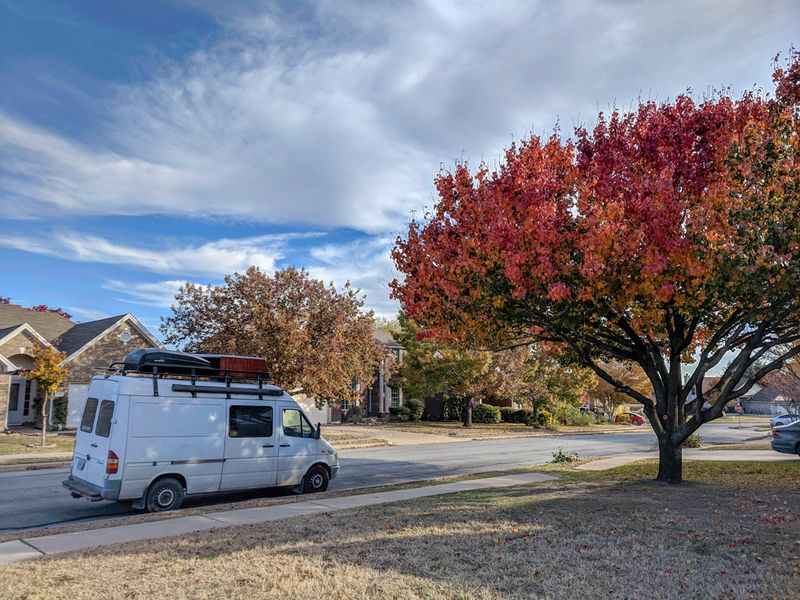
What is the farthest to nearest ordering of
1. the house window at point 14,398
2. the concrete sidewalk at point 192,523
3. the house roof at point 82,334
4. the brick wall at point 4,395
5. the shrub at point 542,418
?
the shrub at point 542,418 < the house roof at point 82,334 < the house window at point 14,398 < the brick wall at point 4,395 < the concrete sidewalk at point 192,523

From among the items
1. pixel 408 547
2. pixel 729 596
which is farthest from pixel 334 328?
pixel 729 596

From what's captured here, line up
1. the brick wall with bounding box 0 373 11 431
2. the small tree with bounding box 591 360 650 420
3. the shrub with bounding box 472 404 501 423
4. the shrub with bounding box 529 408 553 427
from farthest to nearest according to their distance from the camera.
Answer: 1. the shrub with bounding box 472 404 501 423
2. the small tree with bounding box 591 360 650 420
3. the shrub with bounding box 529 408 553 427
4. the brick wall with bounding box 0 373 11 431

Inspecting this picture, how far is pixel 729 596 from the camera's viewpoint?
18.0 feet

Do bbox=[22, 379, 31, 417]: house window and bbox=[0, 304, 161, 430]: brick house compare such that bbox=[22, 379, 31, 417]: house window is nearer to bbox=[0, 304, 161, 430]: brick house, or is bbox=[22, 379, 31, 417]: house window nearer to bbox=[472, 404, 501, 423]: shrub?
bbox=[0, 304, 161, 430]: brick house

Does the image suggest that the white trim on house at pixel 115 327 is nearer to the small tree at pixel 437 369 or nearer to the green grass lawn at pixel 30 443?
the green grass lawn at pixel 30 443

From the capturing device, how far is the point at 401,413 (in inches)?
1700

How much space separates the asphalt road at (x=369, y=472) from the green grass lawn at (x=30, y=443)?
435 cm

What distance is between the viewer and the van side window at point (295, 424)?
512 inches

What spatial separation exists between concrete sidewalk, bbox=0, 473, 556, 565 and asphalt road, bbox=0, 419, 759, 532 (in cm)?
184

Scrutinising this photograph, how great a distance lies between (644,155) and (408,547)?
8.73 meters

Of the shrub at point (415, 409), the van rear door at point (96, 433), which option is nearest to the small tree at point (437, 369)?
the shrub at point (415, 409)

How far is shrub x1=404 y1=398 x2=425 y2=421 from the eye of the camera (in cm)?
4303

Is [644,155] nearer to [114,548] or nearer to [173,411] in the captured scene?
[173,411]

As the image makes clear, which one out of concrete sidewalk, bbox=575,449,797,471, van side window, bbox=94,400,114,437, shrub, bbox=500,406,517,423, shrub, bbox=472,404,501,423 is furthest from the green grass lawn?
shrub, bbox=500,406,517,423
